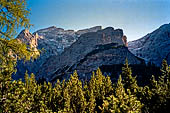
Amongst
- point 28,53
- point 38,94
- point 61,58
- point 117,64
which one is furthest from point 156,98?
point 61,58

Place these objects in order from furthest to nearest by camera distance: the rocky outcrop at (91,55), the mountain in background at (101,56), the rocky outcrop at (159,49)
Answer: the rocky outcrop at (159,49) → the rocky outcrop at (91,55) → the mountain in background at (101,56)

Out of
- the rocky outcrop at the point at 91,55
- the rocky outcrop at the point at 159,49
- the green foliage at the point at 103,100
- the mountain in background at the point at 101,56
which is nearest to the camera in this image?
the green foliage at the point at 103,100

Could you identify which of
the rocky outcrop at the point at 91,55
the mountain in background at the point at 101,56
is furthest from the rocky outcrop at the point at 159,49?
the rocky outcrop at the point at 91,55

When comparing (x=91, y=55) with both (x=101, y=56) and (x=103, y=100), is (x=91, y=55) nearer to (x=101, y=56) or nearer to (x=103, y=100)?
(x=101, y=56)

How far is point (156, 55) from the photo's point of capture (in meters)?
144

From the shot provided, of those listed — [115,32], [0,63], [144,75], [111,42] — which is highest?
[115,32]

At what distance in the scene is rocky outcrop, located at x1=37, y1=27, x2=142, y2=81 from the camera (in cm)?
11875

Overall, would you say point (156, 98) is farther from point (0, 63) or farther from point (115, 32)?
point (115, 32)

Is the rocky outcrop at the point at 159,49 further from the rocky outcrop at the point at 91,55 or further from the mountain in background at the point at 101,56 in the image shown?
the rocky outcrop at the point at 91,55

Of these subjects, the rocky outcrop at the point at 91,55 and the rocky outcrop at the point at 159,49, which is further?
the rocky outcrop at the point at 159,49

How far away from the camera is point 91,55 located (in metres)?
129

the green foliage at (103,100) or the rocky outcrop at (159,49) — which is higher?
the rocky outcrop at (159,49)

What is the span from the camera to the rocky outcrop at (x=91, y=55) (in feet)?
390

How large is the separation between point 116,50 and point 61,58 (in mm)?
64412
